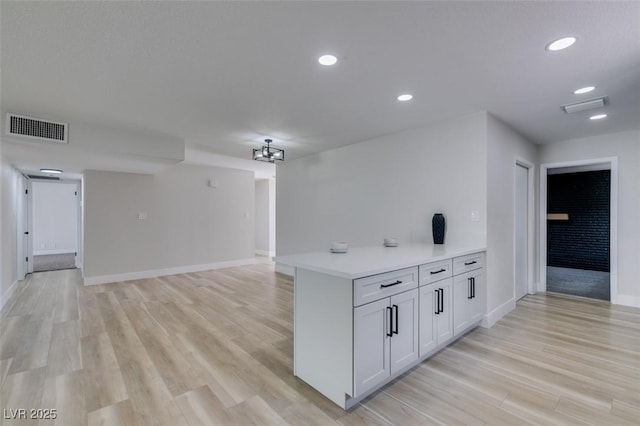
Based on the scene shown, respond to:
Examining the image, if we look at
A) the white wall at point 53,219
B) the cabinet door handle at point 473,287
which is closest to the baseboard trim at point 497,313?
the cabinet door handle at point 473,287

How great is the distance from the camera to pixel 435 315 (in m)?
2.52

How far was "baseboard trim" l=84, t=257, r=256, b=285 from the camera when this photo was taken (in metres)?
5.43

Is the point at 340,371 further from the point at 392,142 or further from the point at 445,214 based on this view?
the point at 392,142

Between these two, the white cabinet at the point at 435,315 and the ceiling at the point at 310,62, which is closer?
the ceiling at the point at 310,62

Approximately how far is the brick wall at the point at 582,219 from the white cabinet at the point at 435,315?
4.52 m

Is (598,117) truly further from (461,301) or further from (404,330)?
(404,330)

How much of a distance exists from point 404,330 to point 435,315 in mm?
492

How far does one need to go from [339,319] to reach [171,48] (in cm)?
219

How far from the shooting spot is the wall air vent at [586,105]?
2900 millimetres

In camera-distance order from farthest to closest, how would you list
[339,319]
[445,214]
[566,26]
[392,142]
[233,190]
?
[233,190] → [392,142] → [445,214] → [339,319] → [566,26]

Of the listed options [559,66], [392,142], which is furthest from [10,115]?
[559,66]

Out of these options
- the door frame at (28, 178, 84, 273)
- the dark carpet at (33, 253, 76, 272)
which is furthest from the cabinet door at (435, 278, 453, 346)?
the dark carpet at (33, 253, 76, 272)

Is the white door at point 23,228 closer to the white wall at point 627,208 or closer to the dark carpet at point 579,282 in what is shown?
the dark carpet at point 579,282

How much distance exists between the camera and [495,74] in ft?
7.86
